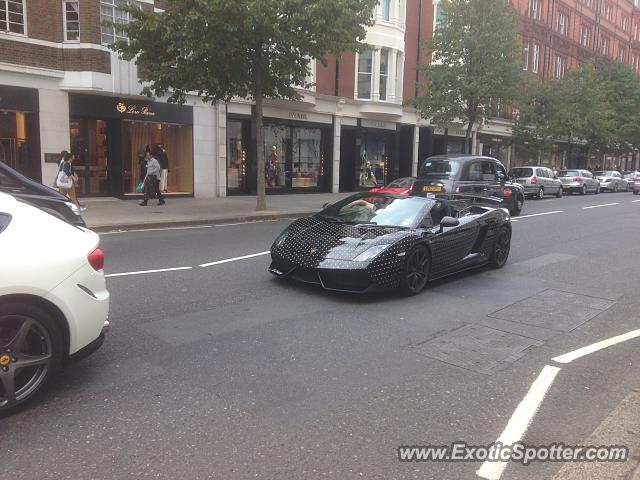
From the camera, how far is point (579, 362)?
5055 millimetres

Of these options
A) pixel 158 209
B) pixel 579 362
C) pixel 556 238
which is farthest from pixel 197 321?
pixel 158 209

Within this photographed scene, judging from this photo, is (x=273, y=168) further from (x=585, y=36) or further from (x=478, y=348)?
(x=585, y=36)

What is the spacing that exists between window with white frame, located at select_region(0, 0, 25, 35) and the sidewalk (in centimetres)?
549

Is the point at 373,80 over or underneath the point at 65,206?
over

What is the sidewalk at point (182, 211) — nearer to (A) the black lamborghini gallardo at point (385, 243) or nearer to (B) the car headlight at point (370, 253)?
(A) the black lamborghini gallardo at point (385, 243)

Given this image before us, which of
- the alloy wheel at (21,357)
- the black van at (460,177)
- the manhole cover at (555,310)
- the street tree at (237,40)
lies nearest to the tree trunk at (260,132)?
the street tree at (237,40)

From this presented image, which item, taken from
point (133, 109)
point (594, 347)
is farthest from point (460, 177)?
point (133, 109)

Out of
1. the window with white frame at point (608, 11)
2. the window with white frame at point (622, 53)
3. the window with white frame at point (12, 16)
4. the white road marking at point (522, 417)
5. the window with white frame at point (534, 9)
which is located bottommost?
the white road marking at point (522, 417)

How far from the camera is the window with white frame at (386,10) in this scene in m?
27.7

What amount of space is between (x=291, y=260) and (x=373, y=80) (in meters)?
22.4

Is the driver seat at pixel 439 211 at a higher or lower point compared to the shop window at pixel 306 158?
lower

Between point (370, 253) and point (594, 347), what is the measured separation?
2561 millimetres

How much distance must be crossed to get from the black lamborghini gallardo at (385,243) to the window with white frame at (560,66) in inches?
1701

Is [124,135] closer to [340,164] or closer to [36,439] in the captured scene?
[340,164]
